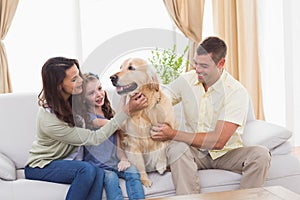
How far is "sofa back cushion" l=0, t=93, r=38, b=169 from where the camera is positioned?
118 inches

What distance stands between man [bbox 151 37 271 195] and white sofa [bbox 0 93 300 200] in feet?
0.25

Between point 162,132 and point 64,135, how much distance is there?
1.65 ft

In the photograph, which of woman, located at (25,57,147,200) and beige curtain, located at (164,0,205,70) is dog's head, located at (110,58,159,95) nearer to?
woman, located at (25,57,147,200)

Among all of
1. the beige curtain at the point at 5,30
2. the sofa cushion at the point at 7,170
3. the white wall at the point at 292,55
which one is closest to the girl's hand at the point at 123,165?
the sofa cushion at the point at 7,170

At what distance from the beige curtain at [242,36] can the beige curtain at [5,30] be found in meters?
1.80

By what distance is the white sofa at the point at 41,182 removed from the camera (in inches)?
103

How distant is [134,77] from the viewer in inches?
101

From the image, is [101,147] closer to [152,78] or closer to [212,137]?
[152,78]

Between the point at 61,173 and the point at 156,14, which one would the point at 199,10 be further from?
the point at 61,173

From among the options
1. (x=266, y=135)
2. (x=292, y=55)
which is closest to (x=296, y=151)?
(x=292, y=55)

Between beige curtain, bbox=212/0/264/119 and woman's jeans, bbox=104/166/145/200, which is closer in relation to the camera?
woman's jeans, bbox=104/166/145/200

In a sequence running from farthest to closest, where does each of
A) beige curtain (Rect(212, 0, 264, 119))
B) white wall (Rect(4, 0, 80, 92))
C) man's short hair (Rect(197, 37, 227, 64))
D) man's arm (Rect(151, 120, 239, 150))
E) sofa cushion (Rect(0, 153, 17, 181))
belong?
1. beige curtain (Rect(212, 0, 264, 119))
2. white wall (Rect(4, 0, 80, 92))
3. man's short hair (Rect(197, 37, 227, 64))
4. man's arm (Rect(151, 120, 239, 150))
5. sofa cushion (Rect(0, 153, 17, 181))

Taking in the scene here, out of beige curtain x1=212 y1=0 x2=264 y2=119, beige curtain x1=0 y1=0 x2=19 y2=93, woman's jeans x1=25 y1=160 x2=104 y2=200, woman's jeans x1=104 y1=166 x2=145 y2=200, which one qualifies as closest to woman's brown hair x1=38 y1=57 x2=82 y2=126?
woman's jeans x1=25 y1=160 x2=104 y2=200

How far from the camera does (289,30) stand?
15.1 feet
